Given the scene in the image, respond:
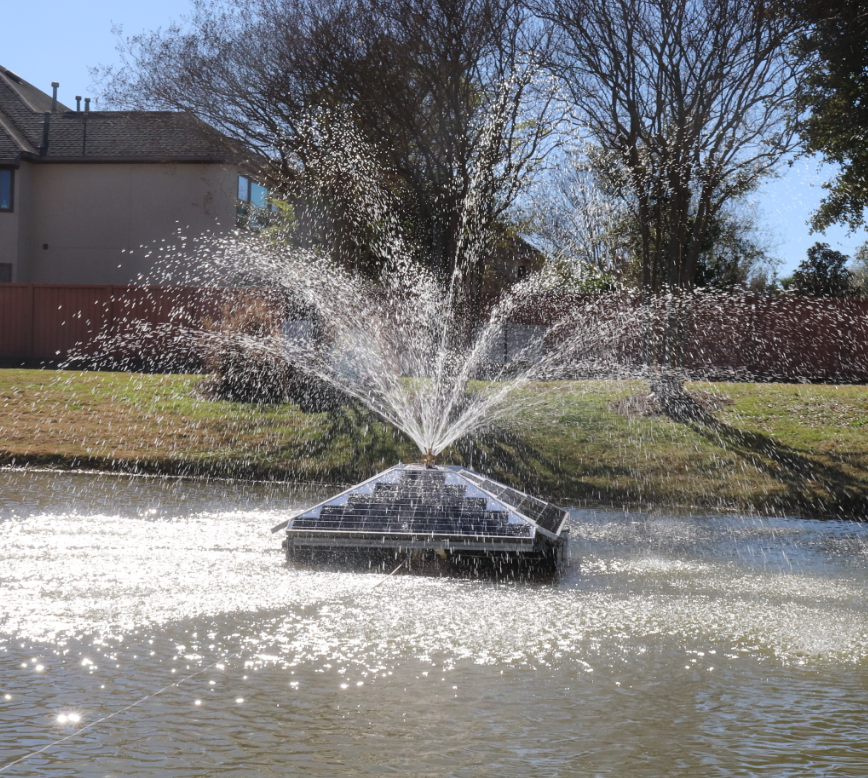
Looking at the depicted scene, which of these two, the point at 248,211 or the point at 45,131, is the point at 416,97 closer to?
the point at 248,211

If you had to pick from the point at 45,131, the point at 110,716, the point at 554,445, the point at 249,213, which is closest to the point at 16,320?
the point at 249,213

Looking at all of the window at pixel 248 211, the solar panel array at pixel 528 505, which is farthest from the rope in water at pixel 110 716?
the window at pixel 248 211

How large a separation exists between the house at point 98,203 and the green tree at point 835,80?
21.0m

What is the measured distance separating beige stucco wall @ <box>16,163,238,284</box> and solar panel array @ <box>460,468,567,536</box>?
2695cm

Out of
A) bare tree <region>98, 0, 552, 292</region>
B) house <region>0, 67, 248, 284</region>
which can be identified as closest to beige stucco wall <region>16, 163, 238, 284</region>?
house <region>0, 67, 248, 284</region>

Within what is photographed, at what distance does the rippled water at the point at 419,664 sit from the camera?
4.47 meters

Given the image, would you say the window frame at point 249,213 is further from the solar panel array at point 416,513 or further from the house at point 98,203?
the solar panel array at point 416,513

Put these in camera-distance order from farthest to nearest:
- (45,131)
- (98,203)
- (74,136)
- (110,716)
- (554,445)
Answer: (45,131), (74,136), (98,203), (554,445), (110,716)

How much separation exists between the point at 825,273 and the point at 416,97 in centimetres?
4167

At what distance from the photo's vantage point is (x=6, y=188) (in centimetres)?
3538

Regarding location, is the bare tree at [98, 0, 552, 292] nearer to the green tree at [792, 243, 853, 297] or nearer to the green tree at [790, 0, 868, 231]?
the green tree at [790, 0, 868, 231]

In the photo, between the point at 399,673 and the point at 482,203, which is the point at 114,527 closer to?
the point at 399,673

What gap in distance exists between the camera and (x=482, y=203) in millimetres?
19719

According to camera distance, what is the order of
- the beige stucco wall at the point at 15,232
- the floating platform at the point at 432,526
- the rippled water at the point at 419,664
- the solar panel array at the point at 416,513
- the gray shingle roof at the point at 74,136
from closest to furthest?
1. the rippled water at the point at 419,664
2. the floating platform at the point at 432,526
3. the solar panel array at the point at 416,513
4. the gray shingle roof at the point at 74,136
5. the beige stucco wall at the point at 15,232
